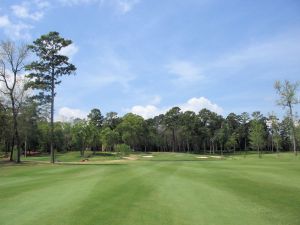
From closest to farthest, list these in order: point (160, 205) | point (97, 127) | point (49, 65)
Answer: point (160, 205)
point (49, 65)
point (97, 127)

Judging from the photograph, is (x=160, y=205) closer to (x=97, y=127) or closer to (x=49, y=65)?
(x=49, y=65)

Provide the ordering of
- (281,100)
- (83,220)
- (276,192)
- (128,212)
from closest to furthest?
(83,220) → (128,212) → (276,192) → (281,100)

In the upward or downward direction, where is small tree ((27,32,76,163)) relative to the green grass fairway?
upward

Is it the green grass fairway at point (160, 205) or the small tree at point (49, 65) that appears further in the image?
the small tree at point (49, 65)

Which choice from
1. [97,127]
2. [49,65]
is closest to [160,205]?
[49,65]

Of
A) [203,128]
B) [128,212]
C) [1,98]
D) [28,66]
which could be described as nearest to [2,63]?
[28,66]

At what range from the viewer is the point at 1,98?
50625 millimetres

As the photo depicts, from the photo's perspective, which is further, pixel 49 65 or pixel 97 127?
pixel 97 127

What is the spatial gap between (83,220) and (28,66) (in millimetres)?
37389

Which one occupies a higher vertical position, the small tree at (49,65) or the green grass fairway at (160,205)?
the small tree at (49,65)

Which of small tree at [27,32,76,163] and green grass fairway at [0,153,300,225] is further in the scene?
small tree at [27,32,76,163]

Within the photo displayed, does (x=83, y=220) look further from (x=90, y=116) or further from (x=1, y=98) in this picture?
(x=90, y=116)

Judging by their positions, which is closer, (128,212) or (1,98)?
(128,212)

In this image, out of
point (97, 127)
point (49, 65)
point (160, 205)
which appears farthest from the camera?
point (97, 127)
